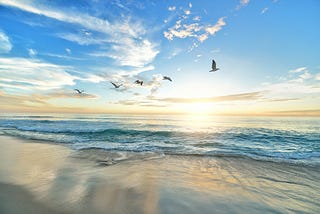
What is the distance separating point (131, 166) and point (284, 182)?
525 centimetres

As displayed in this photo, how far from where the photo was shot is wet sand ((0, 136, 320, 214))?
3967 millimetres

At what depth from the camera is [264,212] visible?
12.7ft

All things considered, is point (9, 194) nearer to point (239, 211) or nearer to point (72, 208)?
point (72, 208)

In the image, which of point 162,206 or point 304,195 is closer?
point 162,206

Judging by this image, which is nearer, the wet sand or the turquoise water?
the wet sand

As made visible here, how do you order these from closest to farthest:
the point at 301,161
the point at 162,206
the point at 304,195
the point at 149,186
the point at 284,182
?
the point at 162,206, the point at 304,195, the point at 149,186, the point at 284,182, the point at 301,161

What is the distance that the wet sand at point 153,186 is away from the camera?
3.97m

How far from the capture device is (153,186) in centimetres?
510

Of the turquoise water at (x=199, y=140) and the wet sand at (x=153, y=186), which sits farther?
the turquoise water at (x=199, y=140)

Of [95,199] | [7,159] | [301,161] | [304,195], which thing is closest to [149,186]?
[95,199]

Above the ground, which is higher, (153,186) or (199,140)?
(199,140)

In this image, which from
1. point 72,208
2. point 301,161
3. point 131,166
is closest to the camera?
point 72,208

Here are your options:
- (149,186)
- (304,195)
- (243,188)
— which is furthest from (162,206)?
(304,195)

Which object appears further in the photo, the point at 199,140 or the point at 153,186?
the point at 199,140
